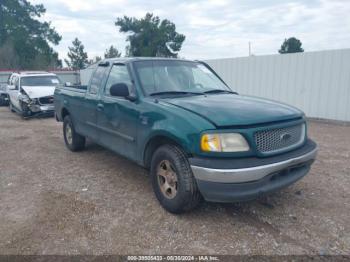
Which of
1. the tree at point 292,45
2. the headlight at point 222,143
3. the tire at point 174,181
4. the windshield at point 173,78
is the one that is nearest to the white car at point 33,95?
the windshield at point 173,78

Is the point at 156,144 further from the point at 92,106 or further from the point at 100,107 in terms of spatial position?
the point at 92,106

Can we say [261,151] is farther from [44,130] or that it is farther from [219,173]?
[44,130]

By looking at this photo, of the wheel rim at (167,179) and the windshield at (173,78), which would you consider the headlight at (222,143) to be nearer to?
the wheel rim at (167,179)

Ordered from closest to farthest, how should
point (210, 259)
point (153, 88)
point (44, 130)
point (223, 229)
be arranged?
point (210, 259)
point (223, 229)
point (153, 88)
point (44, 130)

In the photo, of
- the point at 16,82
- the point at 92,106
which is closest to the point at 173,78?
the point at 92,106

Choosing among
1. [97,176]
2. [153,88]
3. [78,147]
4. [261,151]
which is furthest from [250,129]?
[78,147]

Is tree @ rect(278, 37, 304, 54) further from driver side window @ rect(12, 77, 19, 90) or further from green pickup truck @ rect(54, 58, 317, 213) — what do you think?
green pickup truck @ rect(54, 58, 317, 213)

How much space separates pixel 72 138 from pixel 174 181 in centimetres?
353

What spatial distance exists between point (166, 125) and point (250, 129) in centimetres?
93

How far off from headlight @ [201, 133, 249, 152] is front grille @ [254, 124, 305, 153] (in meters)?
0.20

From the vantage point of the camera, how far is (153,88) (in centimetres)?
394

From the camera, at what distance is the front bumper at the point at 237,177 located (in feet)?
9.25

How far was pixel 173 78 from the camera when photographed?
13.8 ft

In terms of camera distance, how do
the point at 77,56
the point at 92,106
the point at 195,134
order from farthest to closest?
the point at 77,56, the point at 92,106, the point at 195,134
